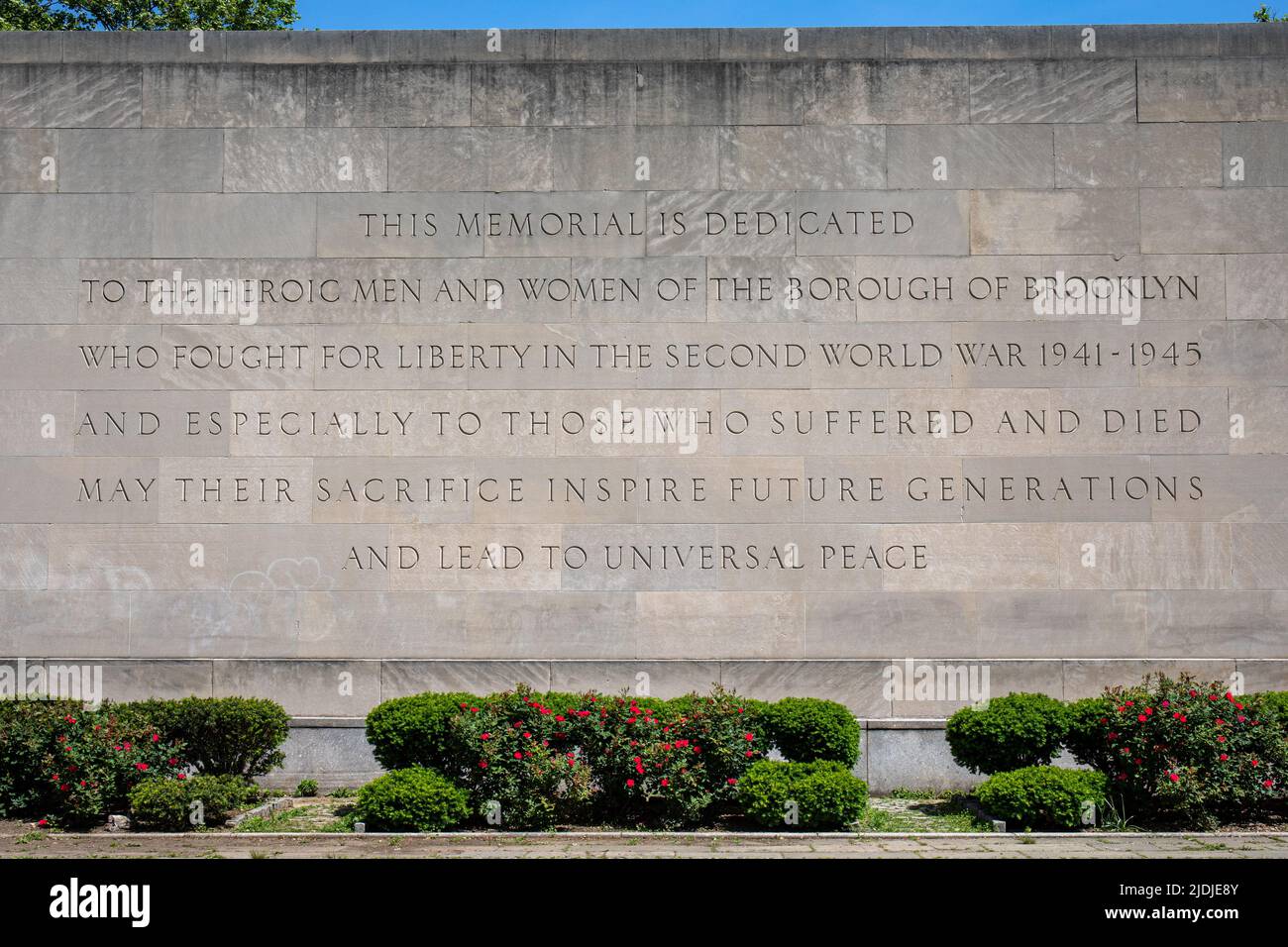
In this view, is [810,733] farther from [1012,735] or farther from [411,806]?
[411,806]

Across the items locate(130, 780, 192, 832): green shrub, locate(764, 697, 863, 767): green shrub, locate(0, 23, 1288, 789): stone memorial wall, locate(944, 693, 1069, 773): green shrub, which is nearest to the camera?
locate(130, 780, 192, 832): green shrub

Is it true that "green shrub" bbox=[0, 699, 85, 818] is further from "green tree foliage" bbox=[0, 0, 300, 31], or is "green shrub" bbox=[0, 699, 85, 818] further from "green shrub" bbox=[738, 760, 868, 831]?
"green tree foliage" bbox=[0, 0, 300, 31]

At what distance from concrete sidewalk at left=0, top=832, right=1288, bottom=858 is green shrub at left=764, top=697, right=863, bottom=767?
1418 mm

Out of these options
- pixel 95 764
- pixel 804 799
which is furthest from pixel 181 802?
pixel 804 799

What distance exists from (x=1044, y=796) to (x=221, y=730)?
8706 mm

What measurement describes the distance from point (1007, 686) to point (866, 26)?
859cm

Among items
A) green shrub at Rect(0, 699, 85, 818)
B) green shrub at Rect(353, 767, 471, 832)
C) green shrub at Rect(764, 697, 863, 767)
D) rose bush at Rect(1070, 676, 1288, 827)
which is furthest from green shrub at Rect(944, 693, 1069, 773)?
green shrub at Rect(0, 699, 85, 818)

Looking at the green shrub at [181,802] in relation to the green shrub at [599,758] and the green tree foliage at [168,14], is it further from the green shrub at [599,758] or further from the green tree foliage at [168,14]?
the green tree foliage at [168,14]

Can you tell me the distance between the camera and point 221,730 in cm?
1345

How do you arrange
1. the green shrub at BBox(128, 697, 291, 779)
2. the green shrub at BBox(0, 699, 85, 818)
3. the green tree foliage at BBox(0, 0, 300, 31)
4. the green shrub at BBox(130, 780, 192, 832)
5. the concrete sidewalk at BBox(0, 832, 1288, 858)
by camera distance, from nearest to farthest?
the concrete sidewalk at BBox(0, 832, 1288, 858)
the green shrub at BBox(130, 780, 192, 832)
the green shrub at BBox(0, 699, 85, 818)
the green shrub at BBox(128, 697, 291, 779)
the green tree foliage at BBox(0, 0, 300, 31)

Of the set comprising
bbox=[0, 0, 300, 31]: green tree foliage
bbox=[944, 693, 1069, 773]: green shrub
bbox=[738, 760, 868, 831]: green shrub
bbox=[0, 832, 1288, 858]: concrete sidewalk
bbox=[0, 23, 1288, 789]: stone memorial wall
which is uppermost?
bbox=[0, 0, 300, 31]: green tree foliage

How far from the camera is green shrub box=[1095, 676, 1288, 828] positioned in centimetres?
1211

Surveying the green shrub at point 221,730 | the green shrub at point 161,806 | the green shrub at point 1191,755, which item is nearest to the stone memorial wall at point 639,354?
the green shrub at point 221,730

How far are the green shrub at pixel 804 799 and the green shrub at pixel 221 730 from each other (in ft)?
17.7
